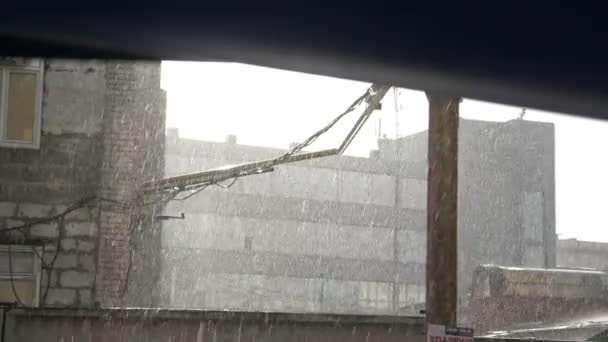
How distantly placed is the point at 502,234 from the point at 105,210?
4126cm

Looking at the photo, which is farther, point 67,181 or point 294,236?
point 294,236

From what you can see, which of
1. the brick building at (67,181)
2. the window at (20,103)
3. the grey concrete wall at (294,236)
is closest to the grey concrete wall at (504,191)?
the grey concrete wall at (294,236)

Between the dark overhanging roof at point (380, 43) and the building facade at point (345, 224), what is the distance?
43.0m

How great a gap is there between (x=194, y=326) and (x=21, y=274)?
4.93m

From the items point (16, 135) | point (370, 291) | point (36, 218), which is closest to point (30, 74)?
point (16, 135)

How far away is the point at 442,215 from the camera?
859 cm

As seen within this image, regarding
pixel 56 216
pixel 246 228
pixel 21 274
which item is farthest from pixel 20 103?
pixel 246 228

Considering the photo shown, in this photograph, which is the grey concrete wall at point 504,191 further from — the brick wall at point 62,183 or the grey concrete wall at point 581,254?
the brick wall at point 62,183

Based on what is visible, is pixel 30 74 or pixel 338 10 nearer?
pixel 338 10

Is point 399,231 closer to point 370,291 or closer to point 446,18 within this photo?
point 370,291

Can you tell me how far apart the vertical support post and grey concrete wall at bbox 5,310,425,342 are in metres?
2.18

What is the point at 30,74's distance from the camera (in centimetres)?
1455

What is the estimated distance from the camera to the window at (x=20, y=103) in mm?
14352

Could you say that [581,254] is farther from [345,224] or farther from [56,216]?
[56,216]
